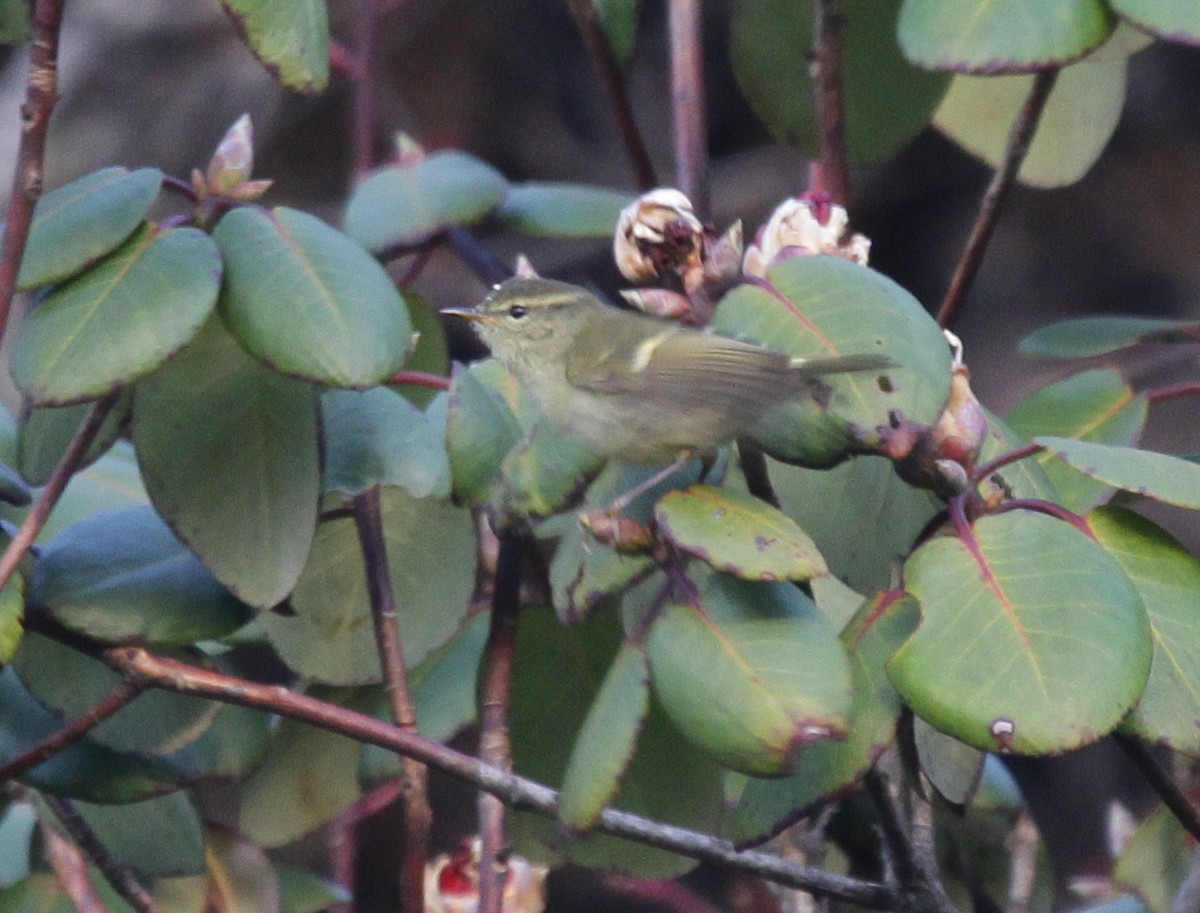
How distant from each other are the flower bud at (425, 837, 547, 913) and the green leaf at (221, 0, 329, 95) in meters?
0.83

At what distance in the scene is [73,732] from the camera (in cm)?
122

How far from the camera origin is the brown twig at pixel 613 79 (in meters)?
1.65

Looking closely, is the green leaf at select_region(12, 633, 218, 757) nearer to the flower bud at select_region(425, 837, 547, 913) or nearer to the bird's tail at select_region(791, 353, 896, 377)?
the flower bud at select_region(425, 837, 547, 913)

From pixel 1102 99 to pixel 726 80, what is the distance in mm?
3411

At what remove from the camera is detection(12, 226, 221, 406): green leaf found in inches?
45.2

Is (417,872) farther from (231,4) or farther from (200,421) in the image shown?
(231,4)

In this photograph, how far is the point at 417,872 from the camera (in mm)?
1313

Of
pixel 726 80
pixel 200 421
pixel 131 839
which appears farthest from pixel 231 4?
pixel 726 80

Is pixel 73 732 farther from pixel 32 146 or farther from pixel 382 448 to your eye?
pixel 32 146

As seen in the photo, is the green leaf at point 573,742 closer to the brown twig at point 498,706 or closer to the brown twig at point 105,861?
the brown twig at point 498,706

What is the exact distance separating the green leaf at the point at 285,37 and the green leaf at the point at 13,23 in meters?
0.25

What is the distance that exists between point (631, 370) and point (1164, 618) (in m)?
0.72

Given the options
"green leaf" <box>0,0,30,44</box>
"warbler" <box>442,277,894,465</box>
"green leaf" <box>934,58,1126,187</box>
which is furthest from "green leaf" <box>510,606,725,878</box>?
"green leaf" <box>934,58,1126,187</box>

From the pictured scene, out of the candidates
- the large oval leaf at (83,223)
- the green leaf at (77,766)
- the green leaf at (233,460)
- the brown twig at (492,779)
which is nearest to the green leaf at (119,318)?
the large oval leaf at (83,223)
